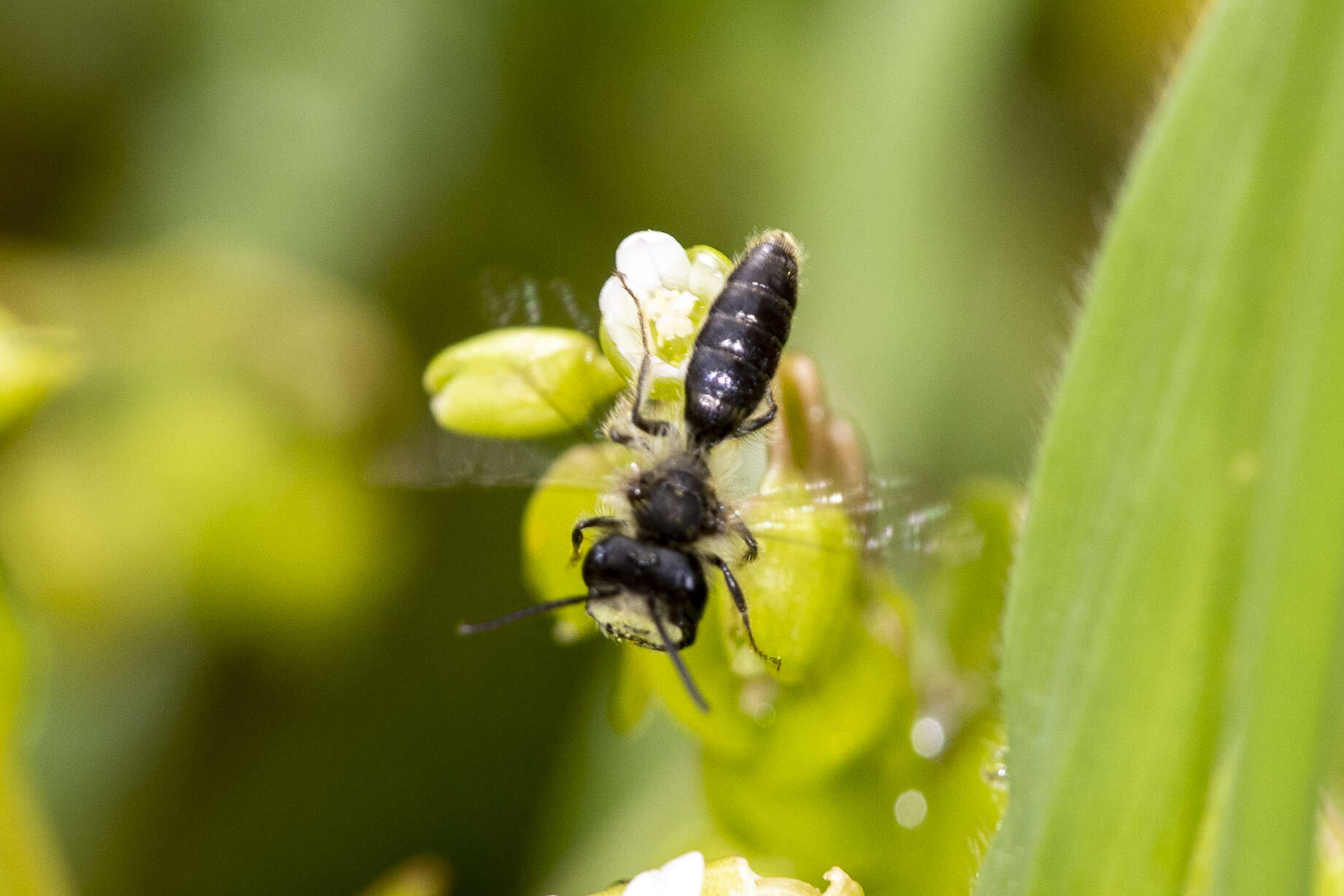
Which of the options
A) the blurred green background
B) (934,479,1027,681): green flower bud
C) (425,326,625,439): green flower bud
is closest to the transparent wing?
(425,326,625,439): green flower bud

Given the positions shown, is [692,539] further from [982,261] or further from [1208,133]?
[982,261]

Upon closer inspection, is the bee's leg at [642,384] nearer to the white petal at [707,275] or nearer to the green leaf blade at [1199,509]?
the white petal at [707,275]

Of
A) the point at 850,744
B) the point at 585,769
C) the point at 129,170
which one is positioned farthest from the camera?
Answer: the point at 129,170

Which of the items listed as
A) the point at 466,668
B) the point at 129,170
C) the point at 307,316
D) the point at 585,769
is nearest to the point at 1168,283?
the point at 585,769

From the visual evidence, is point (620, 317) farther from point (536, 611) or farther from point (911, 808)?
point (911, 808)

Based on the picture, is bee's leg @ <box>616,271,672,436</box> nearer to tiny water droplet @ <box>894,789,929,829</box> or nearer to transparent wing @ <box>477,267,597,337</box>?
transparent wing @ <box>477,267,597,337</box>
